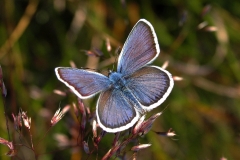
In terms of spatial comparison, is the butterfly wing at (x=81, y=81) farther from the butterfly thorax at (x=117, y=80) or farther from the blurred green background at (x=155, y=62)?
the blurred green background at (x=155, y=62)

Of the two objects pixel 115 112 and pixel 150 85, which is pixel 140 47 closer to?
pixel 150 85

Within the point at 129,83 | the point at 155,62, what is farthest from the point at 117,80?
the point at 155,62

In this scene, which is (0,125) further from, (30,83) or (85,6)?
(85,6)

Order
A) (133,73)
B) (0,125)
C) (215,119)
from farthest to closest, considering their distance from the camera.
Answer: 1. (215,119)
2. (0,125)
3. (133,73)

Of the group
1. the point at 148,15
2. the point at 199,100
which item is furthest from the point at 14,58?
the point at 199,100

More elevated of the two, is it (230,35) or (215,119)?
(230,35)

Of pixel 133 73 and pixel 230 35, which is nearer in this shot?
pixel 133 73

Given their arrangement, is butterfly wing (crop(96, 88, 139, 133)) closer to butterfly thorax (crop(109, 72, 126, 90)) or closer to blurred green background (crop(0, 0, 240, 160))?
butterfly thorax (crop(109, 72, 126, 90))

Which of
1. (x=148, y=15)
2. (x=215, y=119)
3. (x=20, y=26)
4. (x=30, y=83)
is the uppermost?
(x=20, y=26)
